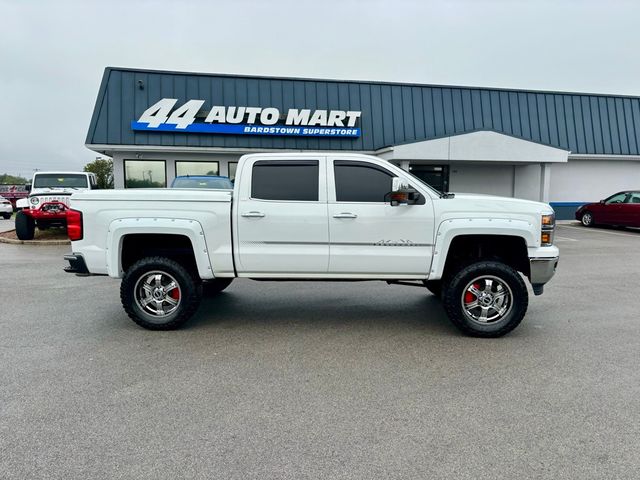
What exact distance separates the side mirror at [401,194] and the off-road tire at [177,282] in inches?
98.4

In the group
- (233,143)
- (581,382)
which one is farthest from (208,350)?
(233,143)

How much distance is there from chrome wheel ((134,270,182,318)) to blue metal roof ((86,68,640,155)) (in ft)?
39.7

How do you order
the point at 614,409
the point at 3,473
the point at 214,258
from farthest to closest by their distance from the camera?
the point at 214,258, the point at 614,409, the point at 3,473

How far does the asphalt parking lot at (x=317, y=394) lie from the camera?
2.73 m

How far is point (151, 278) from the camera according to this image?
5.15 m

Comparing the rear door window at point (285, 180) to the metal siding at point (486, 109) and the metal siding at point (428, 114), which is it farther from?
the metal siding at point (486, 109)

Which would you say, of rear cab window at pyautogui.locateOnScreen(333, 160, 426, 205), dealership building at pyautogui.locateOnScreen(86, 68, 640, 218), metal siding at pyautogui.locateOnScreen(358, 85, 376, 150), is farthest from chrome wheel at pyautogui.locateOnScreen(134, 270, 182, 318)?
metal siding at pyautogui.locateOnScreen(358, 85, 376, 150)

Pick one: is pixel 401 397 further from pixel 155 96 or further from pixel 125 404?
pixel 155 96

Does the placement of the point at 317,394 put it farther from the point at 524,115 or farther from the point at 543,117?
the point at 543,117

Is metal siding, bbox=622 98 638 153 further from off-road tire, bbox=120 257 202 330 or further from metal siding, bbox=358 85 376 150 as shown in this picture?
off-road tire, bbox=120 257 202 330

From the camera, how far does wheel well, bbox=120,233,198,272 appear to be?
208 inches

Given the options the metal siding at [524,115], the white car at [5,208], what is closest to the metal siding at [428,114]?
the metal siding at [524,115]

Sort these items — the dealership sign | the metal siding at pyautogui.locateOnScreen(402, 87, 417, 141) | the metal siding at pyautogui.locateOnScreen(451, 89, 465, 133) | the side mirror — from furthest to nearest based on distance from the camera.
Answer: the metal siding at pyautogui.locateOnScreen(451, 89, 465, 133)
the metal siding at pyautogui.locateOnScreen(402, 87, 417, 141)
the dealership sign
the side mirror

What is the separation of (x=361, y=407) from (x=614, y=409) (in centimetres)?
191
